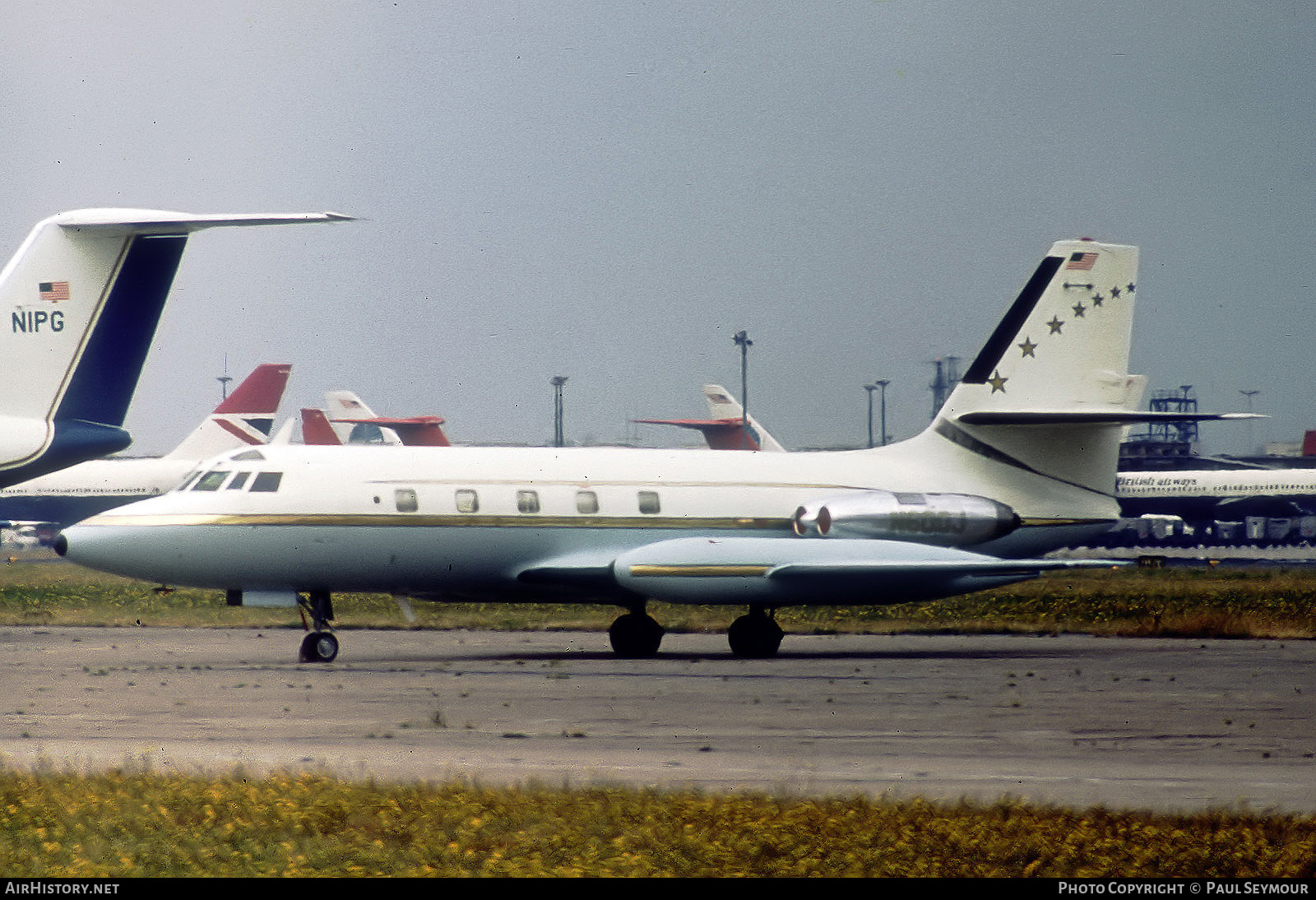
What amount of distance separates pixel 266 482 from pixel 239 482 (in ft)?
1.30

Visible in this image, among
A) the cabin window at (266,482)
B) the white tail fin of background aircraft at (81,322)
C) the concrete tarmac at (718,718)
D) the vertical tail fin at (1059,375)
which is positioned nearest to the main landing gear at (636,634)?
the concrete tarmac at (718,718)

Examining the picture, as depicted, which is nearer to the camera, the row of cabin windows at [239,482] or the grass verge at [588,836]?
the grass verge at [588,836]

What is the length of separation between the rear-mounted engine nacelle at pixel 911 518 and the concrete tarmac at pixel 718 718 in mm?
Answer: 1871

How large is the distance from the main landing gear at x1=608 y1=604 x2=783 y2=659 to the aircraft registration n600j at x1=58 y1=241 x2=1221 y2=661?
0.03 m

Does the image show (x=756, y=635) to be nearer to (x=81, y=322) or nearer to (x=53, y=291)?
(x=81, y=322)

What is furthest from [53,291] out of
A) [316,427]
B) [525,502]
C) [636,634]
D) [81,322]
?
[316,427]

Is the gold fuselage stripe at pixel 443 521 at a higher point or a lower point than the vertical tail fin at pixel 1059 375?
lower

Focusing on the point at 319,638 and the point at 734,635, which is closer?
the point at 319,638

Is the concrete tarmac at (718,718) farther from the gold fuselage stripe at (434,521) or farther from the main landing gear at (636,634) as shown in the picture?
the gold fuselage stripe at (434,521)

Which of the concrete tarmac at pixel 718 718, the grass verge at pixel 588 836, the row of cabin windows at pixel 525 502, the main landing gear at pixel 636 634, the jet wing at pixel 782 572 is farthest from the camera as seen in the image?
the main landing gear at pixel 636 634

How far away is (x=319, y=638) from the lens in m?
24.7

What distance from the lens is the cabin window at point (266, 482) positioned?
25156 millimetres

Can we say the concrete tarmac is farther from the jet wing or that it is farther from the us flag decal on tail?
the us flag decal on tail

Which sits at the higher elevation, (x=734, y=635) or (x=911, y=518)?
(x=911, y=518)
